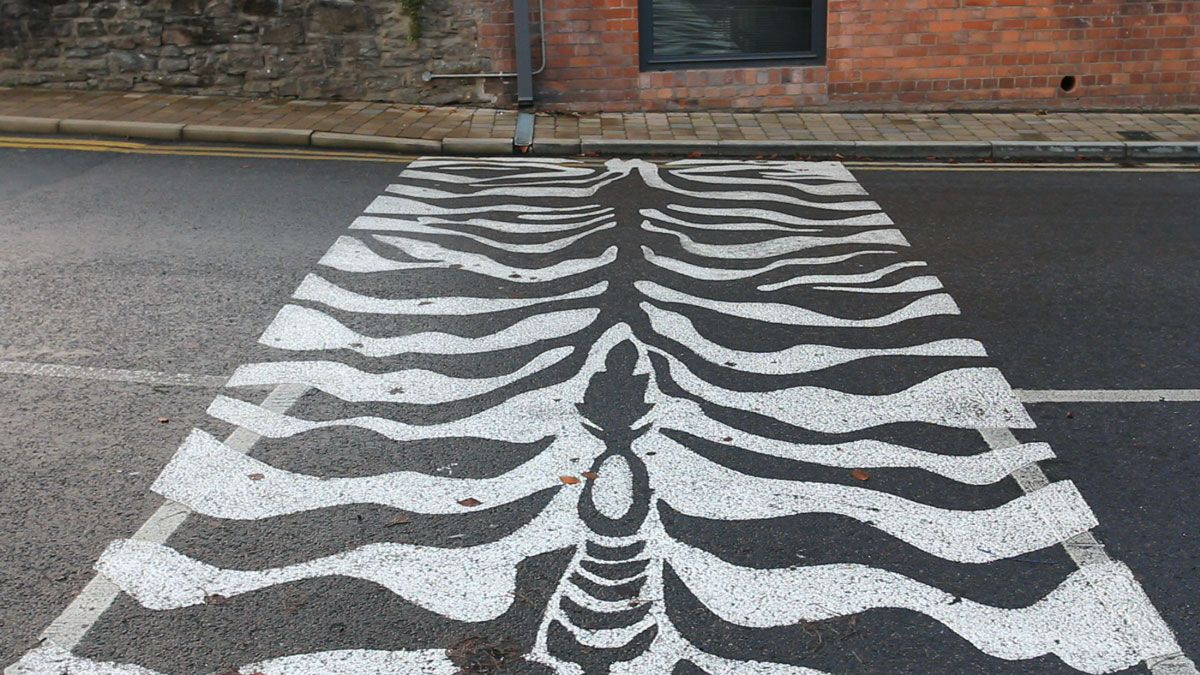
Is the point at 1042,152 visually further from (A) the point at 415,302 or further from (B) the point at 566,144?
(A) the point at 415,302

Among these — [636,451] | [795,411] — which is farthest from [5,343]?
[795,411]

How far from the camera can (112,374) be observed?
19.9 feet

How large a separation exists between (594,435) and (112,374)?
8.73ft

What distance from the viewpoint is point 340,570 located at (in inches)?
172

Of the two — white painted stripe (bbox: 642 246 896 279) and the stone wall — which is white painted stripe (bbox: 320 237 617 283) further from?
the stone wall

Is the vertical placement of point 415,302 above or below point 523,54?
below

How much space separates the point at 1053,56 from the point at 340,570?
423 inches

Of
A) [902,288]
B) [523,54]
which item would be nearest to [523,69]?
[523,54]

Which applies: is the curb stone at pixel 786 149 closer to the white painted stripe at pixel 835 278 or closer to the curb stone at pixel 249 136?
the white painted stripe at pixel 835 278

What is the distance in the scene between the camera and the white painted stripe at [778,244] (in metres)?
8.20

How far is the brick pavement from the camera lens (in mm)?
11438

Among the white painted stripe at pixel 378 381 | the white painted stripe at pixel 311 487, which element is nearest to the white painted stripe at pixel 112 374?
the white painted stripe at pixel 378 381

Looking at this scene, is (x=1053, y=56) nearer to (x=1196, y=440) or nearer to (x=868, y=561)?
(x=1196, y=440)

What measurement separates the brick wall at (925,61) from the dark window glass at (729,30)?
0.65ft
